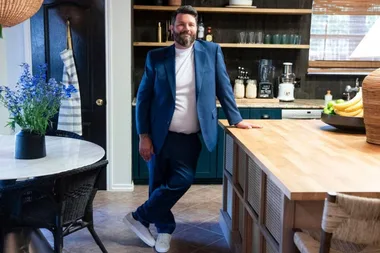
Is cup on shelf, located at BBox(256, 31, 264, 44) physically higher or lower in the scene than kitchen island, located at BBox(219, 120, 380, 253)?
higher

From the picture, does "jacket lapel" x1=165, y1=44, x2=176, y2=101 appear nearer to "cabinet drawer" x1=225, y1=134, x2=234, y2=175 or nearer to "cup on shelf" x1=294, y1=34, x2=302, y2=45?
"cabinet drawer" x1=225, y1=134, x2=234, y2=175

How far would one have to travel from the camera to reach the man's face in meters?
2.88

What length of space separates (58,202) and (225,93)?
51.7 inches

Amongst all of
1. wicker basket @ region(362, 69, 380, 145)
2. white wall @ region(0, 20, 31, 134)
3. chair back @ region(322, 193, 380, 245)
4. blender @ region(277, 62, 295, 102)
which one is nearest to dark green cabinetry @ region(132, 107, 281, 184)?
blender @ region(277, 62, 295, 102)

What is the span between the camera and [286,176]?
182cm

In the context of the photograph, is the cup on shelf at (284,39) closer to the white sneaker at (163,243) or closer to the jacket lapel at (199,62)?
the jacket lapel at (199,62)

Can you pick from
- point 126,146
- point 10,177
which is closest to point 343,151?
point 10,177

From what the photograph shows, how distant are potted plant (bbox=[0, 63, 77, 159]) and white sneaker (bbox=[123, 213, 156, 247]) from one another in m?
0.95

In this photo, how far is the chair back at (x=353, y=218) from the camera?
148 centimetres

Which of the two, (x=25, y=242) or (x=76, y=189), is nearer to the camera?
(x=76, y=189)

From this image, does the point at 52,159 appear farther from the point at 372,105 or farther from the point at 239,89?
the point at 239,89

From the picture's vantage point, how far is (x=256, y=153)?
2230 mm

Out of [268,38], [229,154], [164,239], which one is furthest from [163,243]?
[268,38]

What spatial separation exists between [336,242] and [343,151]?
59cm
